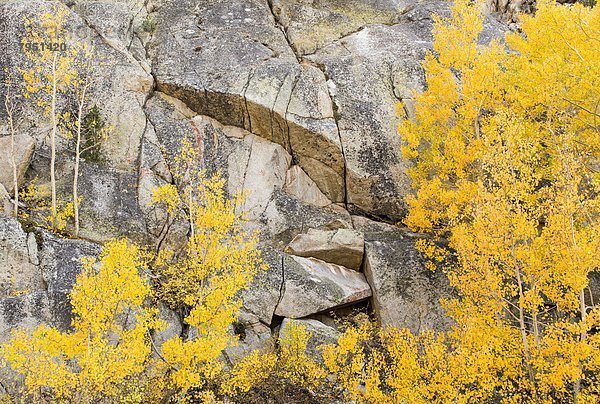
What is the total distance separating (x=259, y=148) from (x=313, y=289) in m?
6.08

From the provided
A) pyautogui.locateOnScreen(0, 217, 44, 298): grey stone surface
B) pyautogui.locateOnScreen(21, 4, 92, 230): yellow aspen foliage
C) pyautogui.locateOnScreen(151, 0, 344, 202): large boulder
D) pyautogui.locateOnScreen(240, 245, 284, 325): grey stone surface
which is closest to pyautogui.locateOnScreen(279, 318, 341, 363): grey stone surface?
pyautogui.locateOnScreen(240, 245, 284, 325): grey stone surface

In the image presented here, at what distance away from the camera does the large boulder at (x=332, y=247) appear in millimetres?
17891

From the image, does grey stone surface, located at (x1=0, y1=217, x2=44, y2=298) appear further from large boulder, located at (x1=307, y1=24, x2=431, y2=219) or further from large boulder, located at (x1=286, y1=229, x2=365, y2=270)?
large boulder, located at (x1=307, y1=24, x2=431, y2=219)

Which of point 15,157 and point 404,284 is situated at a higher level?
point 15,157

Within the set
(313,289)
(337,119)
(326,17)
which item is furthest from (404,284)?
(326,17)

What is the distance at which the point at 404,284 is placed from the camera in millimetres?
17141

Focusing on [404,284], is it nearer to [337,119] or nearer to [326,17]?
[337,119]

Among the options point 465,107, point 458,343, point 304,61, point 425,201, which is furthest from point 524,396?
point 304,61

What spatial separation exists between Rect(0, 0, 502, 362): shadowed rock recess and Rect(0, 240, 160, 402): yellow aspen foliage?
2234 mm

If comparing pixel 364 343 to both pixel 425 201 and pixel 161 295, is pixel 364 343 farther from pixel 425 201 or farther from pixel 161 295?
pixel 161 295

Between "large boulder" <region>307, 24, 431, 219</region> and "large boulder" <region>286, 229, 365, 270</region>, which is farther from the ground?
"large boulder" <region>307, 24, 431, 219</region>

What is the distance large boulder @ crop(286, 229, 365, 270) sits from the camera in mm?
17891

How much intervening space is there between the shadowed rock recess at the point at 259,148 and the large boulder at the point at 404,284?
44mm

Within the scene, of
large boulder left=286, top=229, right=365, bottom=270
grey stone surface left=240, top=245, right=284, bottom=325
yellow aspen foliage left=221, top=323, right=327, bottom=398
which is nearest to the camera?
yellow aspen foliage left=221, top=323, right=327, bottom=398
